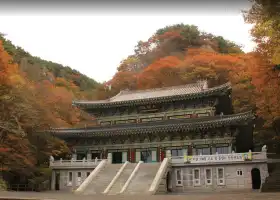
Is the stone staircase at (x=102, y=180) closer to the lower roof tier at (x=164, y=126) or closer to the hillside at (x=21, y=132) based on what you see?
the lower roof tier at (x=164, y=126)

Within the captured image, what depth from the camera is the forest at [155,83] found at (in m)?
26.6

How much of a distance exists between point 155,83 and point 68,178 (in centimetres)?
2880

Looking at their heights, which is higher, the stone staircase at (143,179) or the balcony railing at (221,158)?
the balcony railing at (221,158)

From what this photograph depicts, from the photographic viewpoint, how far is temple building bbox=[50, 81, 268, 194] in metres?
28.0

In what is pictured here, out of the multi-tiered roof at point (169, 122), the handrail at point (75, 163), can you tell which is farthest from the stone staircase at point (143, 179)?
the handrail at point (75, 163)

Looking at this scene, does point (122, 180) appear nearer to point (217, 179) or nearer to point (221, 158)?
point (217, 179)

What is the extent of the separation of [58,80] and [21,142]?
46.7 m

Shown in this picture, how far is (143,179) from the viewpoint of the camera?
1057 inches

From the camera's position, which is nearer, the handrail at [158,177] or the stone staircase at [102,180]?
the handrail at [158,177]

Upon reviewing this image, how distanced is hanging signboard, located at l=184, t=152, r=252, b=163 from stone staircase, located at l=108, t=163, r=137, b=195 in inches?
206

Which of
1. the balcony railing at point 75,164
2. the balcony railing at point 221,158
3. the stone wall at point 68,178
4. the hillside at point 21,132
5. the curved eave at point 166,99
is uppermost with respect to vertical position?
the curved eave at point 166,99

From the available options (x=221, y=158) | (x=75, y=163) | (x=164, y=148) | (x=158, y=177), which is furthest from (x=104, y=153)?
(x=221, y=158)

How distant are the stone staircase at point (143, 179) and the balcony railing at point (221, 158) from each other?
2569 mm

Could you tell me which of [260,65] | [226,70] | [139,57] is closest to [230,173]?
[260,65]
